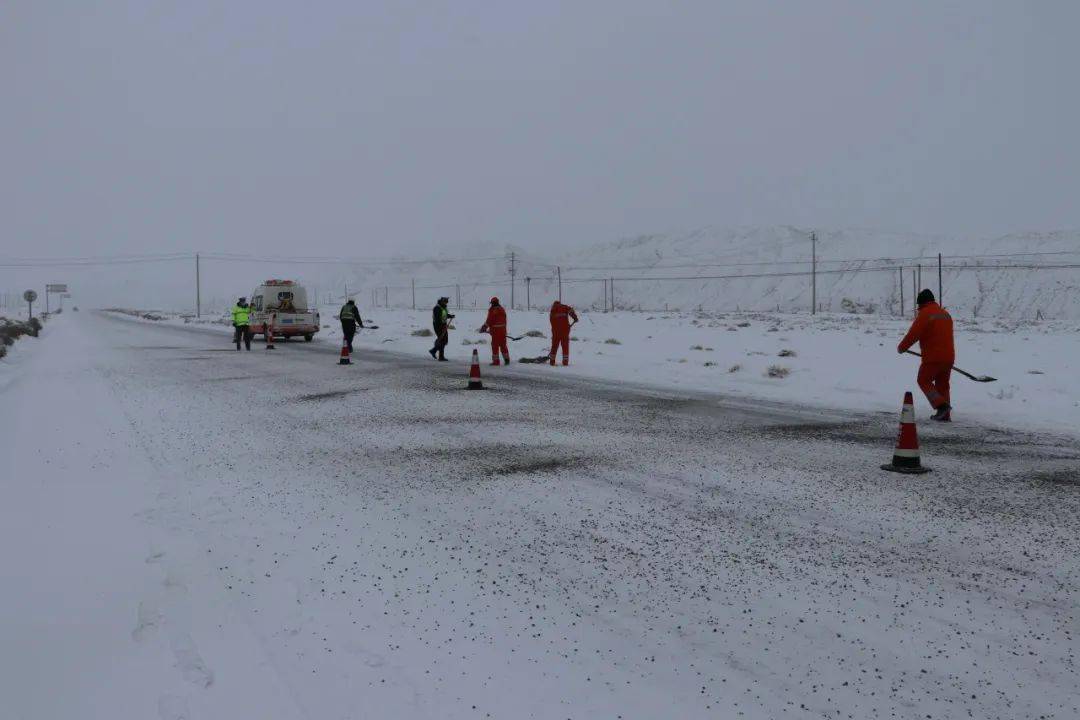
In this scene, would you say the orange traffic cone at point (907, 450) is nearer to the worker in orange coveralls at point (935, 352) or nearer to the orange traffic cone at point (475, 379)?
the worker in orange coveralls at point (935, 352)

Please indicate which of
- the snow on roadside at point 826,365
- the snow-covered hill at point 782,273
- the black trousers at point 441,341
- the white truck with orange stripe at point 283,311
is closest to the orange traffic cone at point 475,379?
the snow on roadside at point 826,365

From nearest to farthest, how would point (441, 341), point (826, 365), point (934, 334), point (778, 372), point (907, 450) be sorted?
point (907, 450) → point (934, 334) → point (778, 372) → point (826, 365) → point (441, 341)

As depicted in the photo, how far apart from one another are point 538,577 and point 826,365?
56.9ft

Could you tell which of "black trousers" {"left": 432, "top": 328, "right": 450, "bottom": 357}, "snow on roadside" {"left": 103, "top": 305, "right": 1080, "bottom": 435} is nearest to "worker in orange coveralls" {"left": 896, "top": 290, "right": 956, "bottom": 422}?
"snow on roadside" {"left": 103, "top": 305, "right": 1080, "bottom": 435}

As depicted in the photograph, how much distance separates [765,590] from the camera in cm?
442

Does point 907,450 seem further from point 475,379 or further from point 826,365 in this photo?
point 826,365

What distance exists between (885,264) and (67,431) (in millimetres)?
110890

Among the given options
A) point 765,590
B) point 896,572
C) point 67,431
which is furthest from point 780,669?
point 67,431

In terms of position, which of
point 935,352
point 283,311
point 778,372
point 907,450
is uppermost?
point 283,311

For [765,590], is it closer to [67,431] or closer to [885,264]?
[67,431]

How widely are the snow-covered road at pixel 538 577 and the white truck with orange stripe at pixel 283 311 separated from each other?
2434 cm

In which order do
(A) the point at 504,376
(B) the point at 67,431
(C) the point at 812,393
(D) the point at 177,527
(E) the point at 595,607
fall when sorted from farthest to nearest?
1. (A) the point at 504,376
2. (C) the point at 812,393
3. (B) the point at 67,431
4. (D) the point at 177,527
5. (E) the point at 595,607

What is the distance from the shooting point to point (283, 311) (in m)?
33.2

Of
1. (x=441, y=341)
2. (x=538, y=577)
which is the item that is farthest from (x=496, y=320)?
(x=538, y=577)
